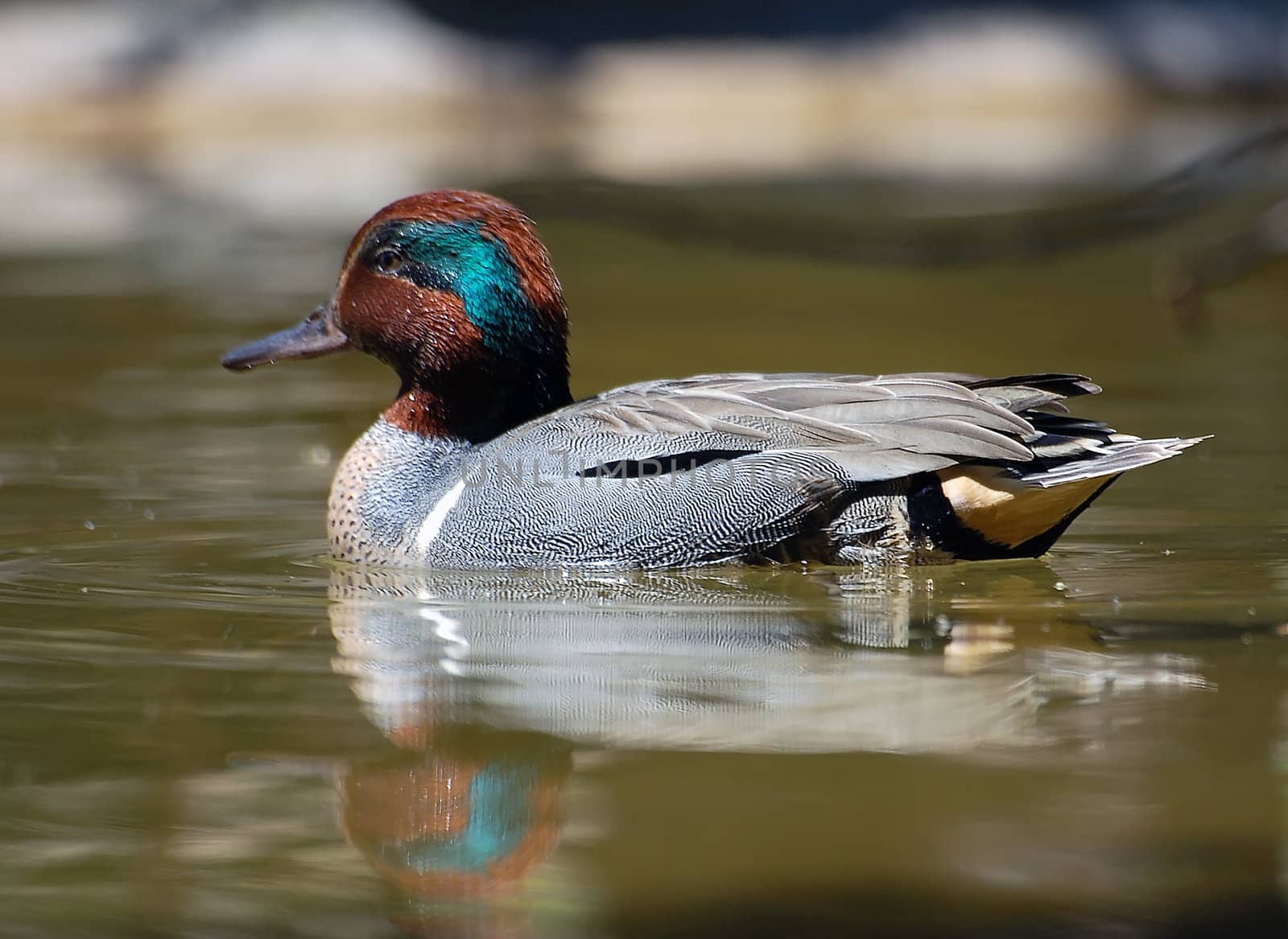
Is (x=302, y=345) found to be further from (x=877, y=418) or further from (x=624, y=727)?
(x=624, y=727)

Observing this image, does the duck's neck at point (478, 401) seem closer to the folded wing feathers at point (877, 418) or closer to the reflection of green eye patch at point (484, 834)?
the folded wing feathers at point (877, 418)

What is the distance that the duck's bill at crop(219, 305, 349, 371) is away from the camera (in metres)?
6.28

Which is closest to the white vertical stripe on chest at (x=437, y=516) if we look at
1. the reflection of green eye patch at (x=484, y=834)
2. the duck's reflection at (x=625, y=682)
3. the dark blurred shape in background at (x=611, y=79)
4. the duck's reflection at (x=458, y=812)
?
the duck's reflection at (x=625, y=682)

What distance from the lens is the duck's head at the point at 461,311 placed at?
594 cm

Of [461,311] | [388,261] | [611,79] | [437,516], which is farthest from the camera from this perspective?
[611,79]

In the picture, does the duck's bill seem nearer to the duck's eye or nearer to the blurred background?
the duck's eye

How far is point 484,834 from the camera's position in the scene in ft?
11.6

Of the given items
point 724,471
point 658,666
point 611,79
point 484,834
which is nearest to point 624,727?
point 658,666

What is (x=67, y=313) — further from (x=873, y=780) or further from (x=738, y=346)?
(x=873, y=780)

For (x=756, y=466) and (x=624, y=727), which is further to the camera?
(x=756, y=466)

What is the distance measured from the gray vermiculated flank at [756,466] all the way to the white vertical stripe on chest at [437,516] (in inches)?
0.7

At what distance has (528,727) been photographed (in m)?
4.10

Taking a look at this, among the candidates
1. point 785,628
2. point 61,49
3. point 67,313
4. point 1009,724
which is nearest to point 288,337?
point 785,628

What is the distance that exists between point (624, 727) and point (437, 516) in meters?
1.79
